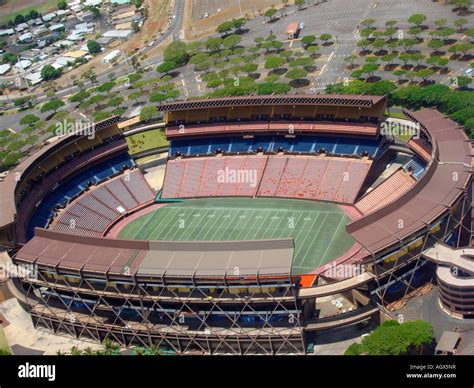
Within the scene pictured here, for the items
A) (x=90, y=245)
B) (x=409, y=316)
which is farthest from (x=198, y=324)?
(x=409, y=316)

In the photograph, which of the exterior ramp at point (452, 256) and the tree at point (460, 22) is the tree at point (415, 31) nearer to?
the tree at point (460, 22)

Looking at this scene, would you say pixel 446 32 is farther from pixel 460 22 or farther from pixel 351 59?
pixel 351 59

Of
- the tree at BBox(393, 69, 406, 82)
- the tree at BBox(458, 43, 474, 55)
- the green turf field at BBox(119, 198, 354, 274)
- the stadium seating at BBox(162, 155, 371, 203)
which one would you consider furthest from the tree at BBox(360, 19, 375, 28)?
the green turf field at BBox(119, 198, 354, 274)

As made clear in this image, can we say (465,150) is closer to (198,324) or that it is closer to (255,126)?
(255,126)

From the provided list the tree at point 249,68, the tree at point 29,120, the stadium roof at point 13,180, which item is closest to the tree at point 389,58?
the tree at point 249,68

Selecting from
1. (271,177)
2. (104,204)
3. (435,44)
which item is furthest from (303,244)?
(435,44)
